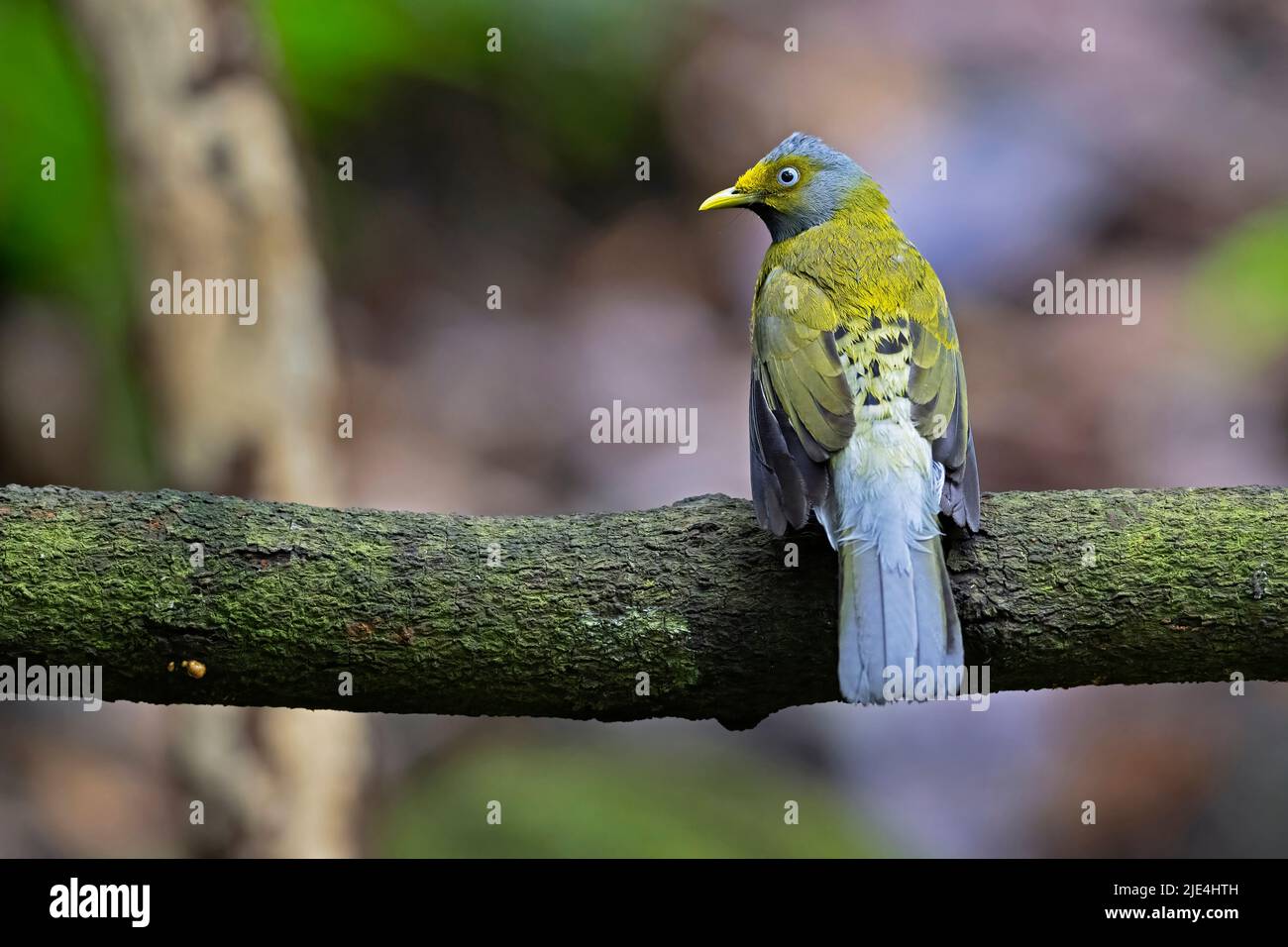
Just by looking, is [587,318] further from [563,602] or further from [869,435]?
[563,602]

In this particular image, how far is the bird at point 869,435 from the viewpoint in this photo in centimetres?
265

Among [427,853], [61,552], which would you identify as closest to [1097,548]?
[61,552]

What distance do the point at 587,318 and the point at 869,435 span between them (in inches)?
189

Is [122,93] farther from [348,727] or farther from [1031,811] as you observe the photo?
[1031,811]

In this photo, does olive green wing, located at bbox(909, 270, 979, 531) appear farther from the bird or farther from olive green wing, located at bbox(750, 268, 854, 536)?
olive green wing, located at bbox(750, 268, 854, 536)

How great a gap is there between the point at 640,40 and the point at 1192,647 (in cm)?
563

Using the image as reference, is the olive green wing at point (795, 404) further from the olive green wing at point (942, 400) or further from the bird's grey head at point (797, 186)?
the bird's grey head at point (797, 186)

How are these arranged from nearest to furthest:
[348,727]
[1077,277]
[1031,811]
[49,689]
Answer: [49,689] < [348,727] < [1031,811] < [1077,277]

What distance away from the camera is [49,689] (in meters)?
2.66

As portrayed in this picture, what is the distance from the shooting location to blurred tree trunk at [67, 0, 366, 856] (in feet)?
16.7

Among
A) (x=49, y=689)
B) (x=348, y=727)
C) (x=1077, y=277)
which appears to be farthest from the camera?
(x=1077, y=277)

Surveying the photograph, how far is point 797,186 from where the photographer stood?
3998 millimetres

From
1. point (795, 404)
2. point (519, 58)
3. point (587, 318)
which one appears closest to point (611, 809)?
point (795, 404)

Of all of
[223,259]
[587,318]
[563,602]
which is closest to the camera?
[563,602]
